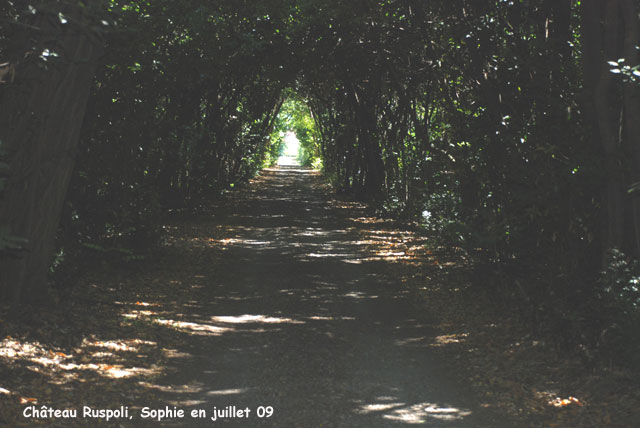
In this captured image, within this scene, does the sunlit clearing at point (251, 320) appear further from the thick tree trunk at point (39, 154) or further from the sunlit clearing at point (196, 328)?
the thick tree trunk at point (39, 154)

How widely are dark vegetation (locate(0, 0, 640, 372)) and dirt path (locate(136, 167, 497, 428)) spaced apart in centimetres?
151

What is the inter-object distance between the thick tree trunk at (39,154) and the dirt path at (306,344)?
Answer: 185 cm

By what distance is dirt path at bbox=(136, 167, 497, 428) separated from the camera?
227 inches

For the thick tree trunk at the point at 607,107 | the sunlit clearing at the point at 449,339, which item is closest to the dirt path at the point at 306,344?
the sunlit clearing at the point at 449,339

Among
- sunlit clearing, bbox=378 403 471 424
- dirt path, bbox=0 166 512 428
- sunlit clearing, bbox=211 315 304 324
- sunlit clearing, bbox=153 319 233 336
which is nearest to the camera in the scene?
sunlit clearing, bbox=378 403 471 424

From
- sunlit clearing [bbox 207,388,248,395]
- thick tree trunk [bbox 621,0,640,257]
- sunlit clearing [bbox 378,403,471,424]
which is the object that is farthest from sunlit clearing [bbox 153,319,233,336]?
thick tree trunk [bbox 621,0,640,257]

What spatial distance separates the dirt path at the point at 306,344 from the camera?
5758 mm

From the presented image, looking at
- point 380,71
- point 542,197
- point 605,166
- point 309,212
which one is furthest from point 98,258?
point 309,212

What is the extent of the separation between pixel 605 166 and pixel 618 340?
1850mm

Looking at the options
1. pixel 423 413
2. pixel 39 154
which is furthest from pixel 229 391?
pixel 39 154

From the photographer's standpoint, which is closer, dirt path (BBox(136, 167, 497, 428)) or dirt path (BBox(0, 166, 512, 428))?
dirt path (BBox(0, 166, 512, 428))

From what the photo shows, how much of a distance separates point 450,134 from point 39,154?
6102 millimetres

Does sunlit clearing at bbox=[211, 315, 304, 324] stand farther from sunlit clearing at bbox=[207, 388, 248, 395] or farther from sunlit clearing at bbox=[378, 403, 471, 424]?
sunlit clearing at bbox=[378, 403, 471, 424]

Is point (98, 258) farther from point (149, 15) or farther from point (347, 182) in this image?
point (347, 182)
